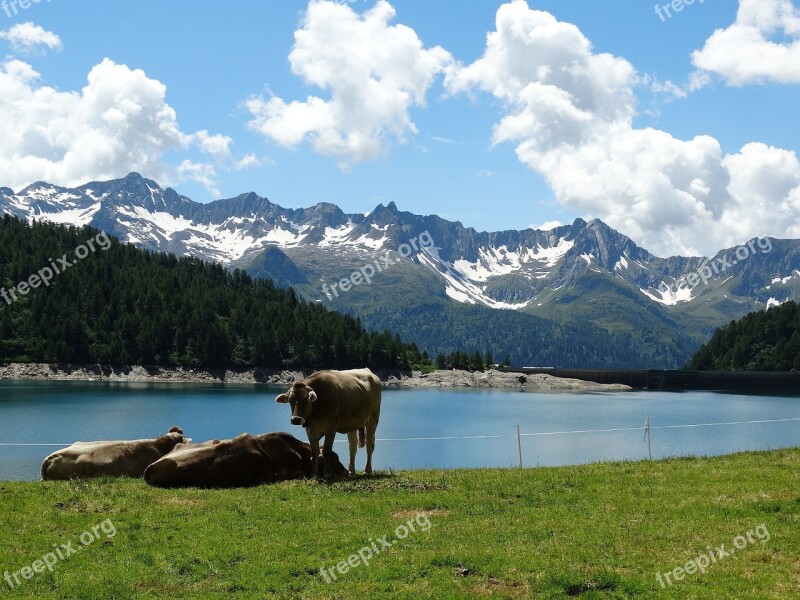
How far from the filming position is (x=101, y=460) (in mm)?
22062

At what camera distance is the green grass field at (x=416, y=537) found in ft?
38.5

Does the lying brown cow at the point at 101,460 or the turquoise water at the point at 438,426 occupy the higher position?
the lying brown cow at the point at 101,460

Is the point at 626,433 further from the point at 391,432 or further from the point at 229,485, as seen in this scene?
the point at 229,485

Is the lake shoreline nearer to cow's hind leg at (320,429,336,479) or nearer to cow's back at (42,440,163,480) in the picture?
cow's back at (42,440,163,480)

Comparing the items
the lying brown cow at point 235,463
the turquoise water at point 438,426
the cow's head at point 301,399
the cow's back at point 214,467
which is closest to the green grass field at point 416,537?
the cow's back at point 214,467

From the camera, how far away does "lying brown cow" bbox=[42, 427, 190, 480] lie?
71.9 ft

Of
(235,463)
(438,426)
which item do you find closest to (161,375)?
(438,426)

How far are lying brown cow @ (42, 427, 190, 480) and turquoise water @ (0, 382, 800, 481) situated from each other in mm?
10677

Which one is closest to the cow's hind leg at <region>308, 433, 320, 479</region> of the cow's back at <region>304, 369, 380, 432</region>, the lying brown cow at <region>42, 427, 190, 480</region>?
the cow's back at <region>304, 369, 380, 432</region>

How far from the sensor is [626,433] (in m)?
74.1

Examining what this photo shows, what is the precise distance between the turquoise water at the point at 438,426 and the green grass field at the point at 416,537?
12986mm

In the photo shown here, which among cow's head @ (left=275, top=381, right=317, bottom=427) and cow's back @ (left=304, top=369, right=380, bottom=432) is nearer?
cow's head @ (left=275, top=381, right=317, bottom=427)

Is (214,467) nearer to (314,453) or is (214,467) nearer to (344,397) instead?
(314,453)

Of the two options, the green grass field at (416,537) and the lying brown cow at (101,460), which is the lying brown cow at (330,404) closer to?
the green grass field at (416,537)
